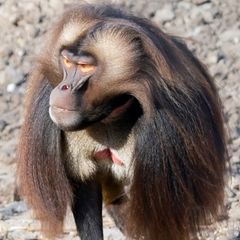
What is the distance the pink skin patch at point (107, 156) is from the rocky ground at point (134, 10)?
73cm

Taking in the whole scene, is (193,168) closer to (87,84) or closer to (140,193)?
(140,193)

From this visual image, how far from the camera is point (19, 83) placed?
6957 mm

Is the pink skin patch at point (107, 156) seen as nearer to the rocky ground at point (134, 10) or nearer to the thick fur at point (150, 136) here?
the thick fur at point (150, 136)

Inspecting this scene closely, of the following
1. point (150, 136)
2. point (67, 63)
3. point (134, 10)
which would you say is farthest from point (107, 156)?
point (134, 10)

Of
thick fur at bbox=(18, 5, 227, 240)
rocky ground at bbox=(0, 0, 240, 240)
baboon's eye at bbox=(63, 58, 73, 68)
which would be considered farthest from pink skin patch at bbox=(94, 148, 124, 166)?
rocky ground at bbox=(0, 0, 240, 240)

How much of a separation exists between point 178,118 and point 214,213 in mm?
580

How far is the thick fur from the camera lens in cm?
455

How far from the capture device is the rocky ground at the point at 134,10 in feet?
18.7

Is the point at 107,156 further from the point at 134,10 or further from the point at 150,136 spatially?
the point at 134,10

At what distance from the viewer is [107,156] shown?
192 inches

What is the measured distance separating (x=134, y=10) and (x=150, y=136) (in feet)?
9.40

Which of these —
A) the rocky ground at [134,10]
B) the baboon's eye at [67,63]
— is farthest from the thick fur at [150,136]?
the rocky ground at [134,10]

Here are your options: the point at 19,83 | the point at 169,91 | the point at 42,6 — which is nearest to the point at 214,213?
the point at 169,91

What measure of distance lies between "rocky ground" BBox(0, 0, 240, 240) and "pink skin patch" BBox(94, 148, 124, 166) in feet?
2.40
